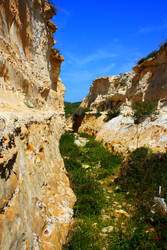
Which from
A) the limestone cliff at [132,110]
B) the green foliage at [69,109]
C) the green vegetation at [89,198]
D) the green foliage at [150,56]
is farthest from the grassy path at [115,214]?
the green foliage at [69,109]

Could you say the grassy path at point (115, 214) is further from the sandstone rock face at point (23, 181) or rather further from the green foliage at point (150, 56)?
the green foliage at point (150, 56)

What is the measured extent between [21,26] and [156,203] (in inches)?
400

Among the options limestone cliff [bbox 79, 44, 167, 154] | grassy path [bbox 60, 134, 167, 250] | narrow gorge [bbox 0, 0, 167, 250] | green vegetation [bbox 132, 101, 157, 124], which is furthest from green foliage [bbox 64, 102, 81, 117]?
grassy path [bbox 60, 134, 167, 250]

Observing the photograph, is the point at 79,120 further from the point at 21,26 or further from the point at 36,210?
the point at 36,210

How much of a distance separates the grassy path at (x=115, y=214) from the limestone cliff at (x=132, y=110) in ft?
7.65

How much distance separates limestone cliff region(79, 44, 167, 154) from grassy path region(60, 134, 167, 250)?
2.33 metres

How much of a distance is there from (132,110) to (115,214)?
14.2 m

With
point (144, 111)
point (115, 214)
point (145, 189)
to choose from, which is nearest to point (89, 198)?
point (115, 214)

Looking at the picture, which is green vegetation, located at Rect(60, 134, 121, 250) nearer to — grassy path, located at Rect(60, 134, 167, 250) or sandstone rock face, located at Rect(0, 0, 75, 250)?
grassy path, located at Rect(60, 134, 167, 250)

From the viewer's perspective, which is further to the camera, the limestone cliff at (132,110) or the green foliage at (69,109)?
the green foliage at (69,109)

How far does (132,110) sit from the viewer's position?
679 inches

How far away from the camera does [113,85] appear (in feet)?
90.5

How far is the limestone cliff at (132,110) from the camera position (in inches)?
378

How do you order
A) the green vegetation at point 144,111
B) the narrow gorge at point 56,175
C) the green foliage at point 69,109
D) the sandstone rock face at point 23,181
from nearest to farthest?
1. the sandstone rock face at point 23,181
2. the narrow gorge at point 56,175
3. the green vegetation at point 144,111
4. the green foliage at point 69,109
